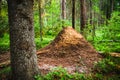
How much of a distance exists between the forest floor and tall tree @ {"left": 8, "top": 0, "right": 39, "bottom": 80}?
0.88 metres

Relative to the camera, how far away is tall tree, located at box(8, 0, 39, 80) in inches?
220

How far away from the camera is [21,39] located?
5668 mm

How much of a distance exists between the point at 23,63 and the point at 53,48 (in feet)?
9.41

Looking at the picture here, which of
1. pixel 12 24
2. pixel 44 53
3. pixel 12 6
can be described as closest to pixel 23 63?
pixel 12 24

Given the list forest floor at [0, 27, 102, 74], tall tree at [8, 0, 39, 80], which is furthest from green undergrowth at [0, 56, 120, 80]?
tall tree at [8, 0, 39, 80]

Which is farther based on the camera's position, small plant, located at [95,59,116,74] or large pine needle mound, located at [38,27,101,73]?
large pine needle mound, located at [38,27,101,73]

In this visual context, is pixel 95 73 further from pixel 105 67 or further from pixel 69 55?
pixel 69 55

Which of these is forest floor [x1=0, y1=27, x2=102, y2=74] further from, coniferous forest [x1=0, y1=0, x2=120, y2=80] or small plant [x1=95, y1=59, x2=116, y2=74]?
small plant [x1=95, y1=59, x2=116, y2=74]

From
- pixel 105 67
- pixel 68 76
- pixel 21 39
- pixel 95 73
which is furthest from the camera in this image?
pixel 105 67

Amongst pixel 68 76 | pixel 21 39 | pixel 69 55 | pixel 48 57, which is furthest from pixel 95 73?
pixel 21 39

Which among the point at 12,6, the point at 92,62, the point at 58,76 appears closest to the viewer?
the point at 12,6

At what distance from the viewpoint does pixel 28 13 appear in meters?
5.75

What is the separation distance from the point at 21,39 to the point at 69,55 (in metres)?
2.87

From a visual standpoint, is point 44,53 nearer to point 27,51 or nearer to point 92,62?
point 92,62
